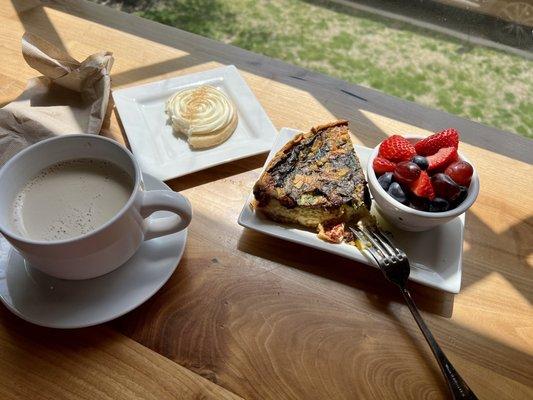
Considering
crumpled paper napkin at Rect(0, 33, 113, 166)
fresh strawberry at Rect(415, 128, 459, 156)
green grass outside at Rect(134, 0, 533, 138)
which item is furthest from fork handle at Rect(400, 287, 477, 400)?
green grass outside at Rect(134, 0, 533, 138)

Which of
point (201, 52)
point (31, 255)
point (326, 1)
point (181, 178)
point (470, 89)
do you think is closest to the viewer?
point (31, 255)

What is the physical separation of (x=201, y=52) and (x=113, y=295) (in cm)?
66

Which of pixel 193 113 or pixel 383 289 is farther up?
pixel 193 113

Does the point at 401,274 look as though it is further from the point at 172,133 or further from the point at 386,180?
the point at 172,133

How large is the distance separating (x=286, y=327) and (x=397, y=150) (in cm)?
33

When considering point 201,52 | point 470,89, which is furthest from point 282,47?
point 201,52

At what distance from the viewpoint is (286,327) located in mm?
650

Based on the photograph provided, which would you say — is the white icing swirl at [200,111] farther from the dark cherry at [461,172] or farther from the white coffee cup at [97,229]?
the dark cherry at [461,172]

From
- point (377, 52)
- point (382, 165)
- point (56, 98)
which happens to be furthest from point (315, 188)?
point (377, 52)

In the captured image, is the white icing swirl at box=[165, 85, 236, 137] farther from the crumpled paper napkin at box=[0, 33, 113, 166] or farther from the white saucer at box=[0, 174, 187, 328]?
the white saucer at box=[0, 174, 187, 328]

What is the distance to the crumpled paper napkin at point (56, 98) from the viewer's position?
0.86 m

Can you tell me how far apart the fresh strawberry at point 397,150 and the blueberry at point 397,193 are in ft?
0.18

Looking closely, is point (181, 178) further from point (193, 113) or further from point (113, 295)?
point (113, 295)

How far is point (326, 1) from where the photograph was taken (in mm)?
2352
